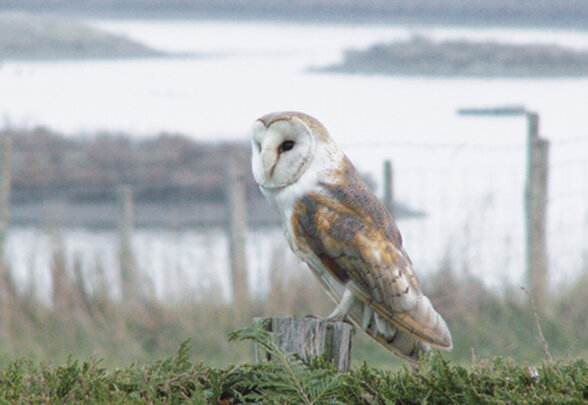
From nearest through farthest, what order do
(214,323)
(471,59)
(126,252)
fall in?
(214,323), (126,252), (471,59)

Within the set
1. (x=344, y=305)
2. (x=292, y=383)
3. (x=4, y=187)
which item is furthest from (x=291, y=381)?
(x=4, y=187)

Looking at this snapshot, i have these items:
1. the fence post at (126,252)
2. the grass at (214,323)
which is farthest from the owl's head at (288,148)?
the fence post at (126,252)

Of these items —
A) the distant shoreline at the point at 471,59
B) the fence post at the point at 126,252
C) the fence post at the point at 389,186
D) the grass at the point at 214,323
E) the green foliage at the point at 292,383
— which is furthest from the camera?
the distant shoreline at the point at 471,59

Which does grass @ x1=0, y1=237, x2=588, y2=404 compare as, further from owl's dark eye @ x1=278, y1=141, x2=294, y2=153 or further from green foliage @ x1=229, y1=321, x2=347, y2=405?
green foliage @ x1=229, y1=321, x2=347, y2=405

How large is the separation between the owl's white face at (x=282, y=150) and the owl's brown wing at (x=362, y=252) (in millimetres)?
107

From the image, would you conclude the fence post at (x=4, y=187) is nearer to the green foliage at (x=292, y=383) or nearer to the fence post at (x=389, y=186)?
the fence post at (x=389, y=186)

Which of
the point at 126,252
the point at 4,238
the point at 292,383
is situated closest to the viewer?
the point at 292,383

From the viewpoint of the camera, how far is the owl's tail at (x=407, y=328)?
2.91m

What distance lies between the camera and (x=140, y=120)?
18.8 metres

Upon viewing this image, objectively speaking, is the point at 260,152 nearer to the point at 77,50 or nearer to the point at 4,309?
the point at 4,309

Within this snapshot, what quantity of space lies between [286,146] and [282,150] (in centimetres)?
2

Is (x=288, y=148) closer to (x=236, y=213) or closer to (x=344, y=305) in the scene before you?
(x=344, y=305)

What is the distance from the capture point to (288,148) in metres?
2.86

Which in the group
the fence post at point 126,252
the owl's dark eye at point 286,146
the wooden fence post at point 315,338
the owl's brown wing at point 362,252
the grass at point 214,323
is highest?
the owl's dark eye at point 286,146
